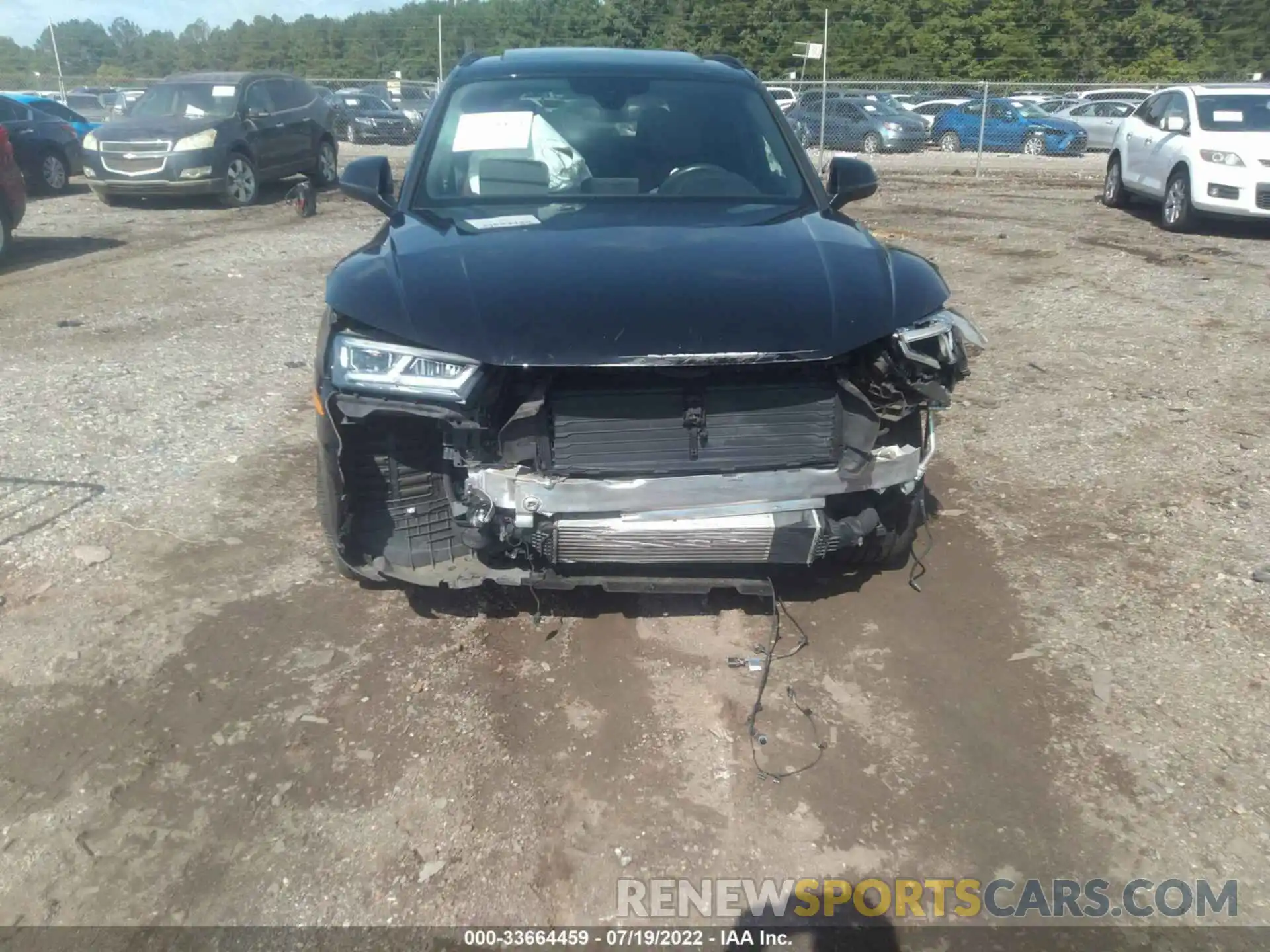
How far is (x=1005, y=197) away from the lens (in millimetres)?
16469

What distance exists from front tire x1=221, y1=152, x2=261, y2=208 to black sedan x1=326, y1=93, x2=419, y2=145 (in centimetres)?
1084

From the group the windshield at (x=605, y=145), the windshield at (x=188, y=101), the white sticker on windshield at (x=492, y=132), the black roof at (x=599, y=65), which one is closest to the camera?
the windshield at (x=605, y=145)

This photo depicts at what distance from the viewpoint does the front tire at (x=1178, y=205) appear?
11.9 meters

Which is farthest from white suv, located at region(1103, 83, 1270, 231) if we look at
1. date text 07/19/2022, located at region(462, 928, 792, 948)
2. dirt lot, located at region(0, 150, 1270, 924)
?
date text 07/19/2022, located at region(462, 928, 792, 948)

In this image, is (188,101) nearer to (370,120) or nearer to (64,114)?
(64,114)

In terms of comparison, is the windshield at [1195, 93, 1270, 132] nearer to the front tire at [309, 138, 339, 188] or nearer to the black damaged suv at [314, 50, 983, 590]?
the black damaged suv at [314, 50, 983, 590]

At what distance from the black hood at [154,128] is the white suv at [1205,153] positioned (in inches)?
464

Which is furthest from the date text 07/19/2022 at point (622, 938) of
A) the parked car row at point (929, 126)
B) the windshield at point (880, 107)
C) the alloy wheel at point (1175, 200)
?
the windshield at point (880, 107)

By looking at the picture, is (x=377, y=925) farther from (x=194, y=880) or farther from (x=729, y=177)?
(x=729, y=177)

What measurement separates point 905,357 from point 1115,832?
1406mm

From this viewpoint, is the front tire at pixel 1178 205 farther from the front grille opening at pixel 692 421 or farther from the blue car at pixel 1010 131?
the blue car at pixel 1010 131

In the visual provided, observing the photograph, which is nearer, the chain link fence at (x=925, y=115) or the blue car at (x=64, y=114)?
the blue car at (x=64, y=114)

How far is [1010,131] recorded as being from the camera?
74.4 ft

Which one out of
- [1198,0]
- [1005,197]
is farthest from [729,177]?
[1198,0]
